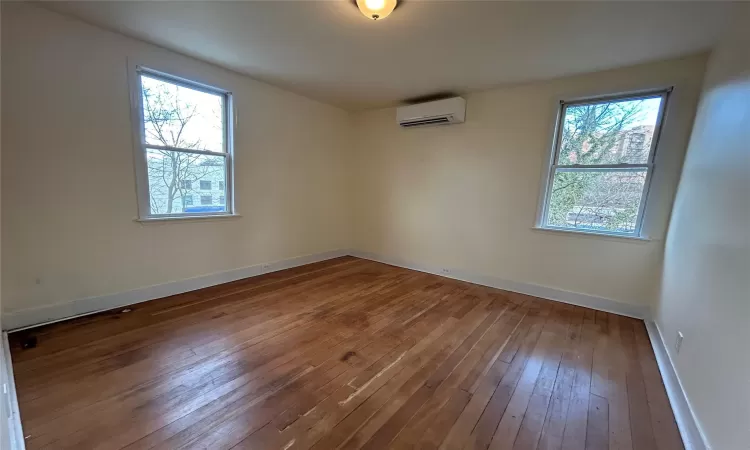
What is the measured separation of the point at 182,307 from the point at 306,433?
2.10 metres

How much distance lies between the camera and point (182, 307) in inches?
114

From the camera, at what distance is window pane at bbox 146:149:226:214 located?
117 inches

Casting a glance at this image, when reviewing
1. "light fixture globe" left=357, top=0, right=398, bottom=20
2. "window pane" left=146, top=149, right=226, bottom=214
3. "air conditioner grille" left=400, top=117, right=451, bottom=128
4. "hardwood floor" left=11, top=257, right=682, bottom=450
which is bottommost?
"hardwood floor" left=11, top=257, right=682, bottom=450

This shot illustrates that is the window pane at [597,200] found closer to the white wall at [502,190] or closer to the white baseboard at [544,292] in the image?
the white wall at [502,190]

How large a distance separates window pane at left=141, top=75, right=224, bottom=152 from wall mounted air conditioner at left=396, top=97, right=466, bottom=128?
2.34m

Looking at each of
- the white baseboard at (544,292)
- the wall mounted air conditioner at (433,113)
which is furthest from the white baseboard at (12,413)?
the wall mounted air conditioner at (433,113)

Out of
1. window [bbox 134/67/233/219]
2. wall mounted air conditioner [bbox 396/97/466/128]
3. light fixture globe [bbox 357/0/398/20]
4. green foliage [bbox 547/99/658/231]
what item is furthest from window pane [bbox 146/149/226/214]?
green foliage [bbox 547/99/658/231]

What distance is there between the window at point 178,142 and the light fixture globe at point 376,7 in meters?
2.15

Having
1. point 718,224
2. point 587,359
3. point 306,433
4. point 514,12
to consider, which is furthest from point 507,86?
point 306,433

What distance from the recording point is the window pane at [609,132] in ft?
9.59

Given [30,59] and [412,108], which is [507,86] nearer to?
[412,108]

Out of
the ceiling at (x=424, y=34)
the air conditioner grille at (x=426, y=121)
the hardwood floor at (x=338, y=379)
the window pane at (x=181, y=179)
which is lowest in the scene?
the hardwood floor at (x=338, y=379)

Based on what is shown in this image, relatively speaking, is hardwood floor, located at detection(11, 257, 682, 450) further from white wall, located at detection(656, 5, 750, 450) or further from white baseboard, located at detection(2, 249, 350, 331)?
white wall, located at detection(656, 5, 750, 450)

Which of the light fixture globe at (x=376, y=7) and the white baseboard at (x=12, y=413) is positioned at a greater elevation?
the light fixture globe at (x=376, y=7)
